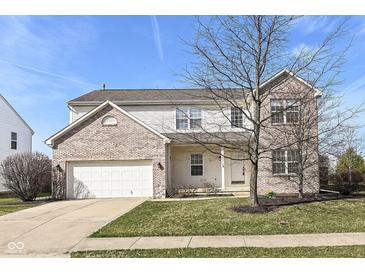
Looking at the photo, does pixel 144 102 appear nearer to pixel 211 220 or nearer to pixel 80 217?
pixel 80 217

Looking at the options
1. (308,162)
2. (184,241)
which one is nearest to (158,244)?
(184,241)

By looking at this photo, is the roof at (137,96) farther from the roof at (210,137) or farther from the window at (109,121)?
the window at (109,121)

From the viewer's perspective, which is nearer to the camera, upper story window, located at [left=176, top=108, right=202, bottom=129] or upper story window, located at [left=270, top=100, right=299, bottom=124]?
upper story window, located at [left=270, top=100, right=299, bottom=124]

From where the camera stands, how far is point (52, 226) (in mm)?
11227

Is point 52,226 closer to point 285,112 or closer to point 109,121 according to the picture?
point 109,121

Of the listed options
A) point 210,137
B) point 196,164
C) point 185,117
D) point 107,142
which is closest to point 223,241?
point 210,137


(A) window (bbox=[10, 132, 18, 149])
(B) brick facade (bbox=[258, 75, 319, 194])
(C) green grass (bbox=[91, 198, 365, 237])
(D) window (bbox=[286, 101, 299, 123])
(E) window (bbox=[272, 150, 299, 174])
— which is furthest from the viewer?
(A) window (bbox=[10, 132, 18, 149])

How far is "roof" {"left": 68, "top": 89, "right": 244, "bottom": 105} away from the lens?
2311 centimetres

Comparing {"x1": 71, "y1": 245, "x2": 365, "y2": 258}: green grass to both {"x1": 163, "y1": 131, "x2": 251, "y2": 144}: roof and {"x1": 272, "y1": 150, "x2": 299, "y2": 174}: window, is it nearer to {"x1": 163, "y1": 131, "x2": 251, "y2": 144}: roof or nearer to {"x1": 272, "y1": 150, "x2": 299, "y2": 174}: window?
{"x1": 272, "y1": 150, "x2": 299, "y2": 174}: window

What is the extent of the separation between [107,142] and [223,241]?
11.8 metres

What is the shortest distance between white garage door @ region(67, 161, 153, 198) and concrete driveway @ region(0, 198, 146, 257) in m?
2.56

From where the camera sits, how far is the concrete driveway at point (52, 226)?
855 cm

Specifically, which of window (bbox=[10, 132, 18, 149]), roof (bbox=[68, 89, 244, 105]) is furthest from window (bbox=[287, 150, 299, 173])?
window (bbox=[10, 132, 18, 149])

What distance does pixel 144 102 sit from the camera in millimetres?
23250
